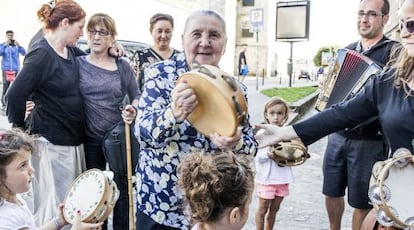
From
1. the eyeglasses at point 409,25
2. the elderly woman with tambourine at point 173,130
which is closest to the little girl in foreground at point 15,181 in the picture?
the elderly woman with tambourine at point 173,130

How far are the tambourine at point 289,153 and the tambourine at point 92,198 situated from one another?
51.8 inches

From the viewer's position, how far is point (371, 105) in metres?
2.46

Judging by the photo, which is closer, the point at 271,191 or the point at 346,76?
the point at 346,76

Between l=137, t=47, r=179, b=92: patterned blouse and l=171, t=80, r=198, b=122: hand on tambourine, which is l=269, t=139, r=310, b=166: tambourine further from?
l=137, t=47, r=179, b=92: patterned blouse

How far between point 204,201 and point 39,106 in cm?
176

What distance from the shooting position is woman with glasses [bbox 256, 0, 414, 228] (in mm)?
2160

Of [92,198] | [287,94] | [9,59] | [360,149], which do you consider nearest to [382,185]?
[92,198]

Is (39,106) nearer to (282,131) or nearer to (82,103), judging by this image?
(82,103)

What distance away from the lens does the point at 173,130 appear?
6.42ft

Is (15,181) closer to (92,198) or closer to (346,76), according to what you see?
(92,198)

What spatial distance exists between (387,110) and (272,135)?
632 mm

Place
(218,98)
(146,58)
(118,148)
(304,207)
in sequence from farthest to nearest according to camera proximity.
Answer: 1. (304,207)
2. (146,58)
3. (118,148)
4. (218,98)

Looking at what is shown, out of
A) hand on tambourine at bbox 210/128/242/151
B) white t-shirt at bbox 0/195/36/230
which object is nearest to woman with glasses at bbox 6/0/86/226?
white t-shirt at bbox 0/195/36/230

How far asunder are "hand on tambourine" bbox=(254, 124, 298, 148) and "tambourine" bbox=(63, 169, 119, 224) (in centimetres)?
86
